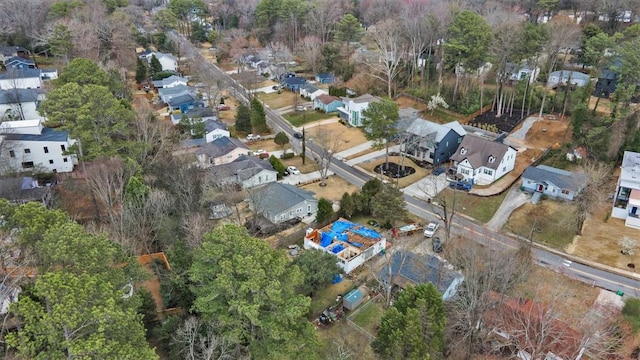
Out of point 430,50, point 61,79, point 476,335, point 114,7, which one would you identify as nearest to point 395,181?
point 476,335

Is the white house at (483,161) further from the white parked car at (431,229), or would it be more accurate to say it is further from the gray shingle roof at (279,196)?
the gray shingle roof at (279,196)

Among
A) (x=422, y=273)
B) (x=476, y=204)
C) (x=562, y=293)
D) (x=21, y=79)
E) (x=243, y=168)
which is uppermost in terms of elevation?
(x=21, y=79)

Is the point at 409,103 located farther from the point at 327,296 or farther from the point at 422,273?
the point at 327,296

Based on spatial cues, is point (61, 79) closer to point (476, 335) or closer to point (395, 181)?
point (395, 181)

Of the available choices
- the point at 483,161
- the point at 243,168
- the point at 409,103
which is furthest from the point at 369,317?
the point at 409,103

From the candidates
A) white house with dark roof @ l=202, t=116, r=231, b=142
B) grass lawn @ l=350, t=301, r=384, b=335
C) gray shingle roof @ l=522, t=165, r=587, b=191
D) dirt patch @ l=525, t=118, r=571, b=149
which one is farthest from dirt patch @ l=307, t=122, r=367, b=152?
grass lawn @ l=350, t=301, r=384, b=335

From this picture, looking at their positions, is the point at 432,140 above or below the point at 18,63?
below
